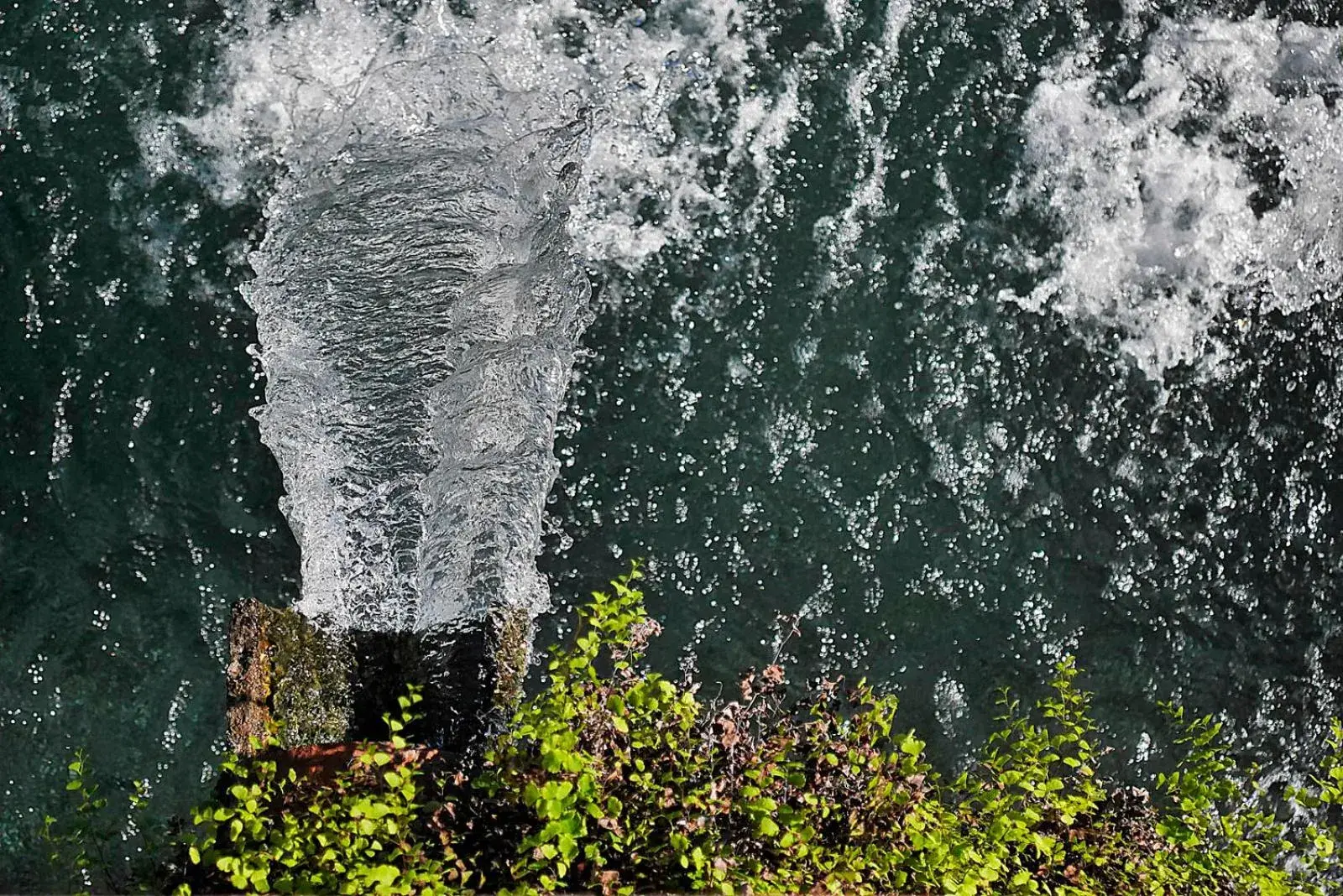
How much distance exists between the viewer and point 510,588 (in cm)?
405

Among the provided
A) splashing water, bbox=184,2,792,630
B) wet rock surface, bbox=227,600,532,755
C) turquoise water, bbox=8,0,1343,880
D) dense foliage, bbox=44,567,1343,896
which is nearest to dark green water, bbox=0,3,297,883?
turquoise water, bbox=8,0,1343,880

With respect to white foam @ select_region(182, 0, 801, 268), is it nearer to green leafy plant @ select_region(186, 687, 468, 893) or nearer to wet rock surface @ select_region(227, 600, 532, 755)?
wet rock surface @ select_region(227, 600, 532, 755)

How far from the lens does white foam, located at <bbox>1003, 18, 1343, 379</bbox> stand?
512 cm

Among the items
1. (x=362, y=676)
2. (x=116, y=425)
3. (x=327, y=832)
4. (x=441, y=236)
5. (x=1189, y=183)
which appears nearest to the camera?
(x=327, y=832)

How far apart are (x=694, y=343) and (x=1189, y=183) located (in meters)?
2.36

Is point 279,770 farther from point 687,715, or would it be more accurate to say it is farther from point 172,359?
point 172,359

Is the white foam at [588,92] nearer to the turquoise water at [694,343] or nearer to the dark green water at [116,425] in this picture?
the turquoise water at [694,343]

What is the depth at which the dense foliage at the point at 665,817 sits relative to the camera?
9.25 feet

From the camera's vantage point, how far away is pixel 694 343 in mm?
4766

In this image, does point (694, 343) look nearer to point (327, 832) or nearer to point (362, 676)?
point (362, 676)

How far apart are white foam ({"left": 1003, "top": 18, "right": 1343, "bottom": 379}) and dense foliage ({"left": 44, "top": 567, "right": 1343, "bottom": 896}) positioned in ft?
7.19

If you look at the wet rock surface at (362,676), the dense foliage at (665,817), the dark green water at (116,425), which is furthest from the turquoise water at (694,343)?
the dense foliage at (665,817)

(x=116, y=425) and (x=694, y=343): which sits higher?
(x=694, y=343)

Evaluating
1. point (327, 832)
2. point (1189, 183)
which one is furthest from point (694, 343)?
point (327, 832)
